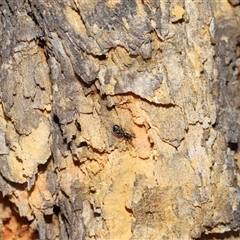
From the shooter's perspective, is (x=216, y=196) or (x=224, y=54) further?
(x=224, y=54)

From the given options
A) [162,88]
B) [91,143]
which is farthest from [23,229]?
[162,88]

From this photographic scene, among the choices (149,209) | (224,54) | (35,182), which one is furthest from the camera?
(224,54)

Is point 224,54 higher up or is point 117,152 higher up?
point 224,54

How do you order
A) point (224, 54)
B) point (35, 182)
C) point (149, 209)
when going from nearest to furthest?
point (149, 209), point (35, 182), point (224, 54)

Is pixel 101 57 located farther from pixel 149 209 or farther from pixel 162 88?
pixel 149 209

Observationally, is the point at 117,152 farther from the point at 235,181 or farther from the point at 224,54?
the point at 224,54

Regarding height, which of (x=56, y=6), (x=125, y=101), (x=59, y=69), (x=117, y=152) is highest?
(x=56, y=6)
